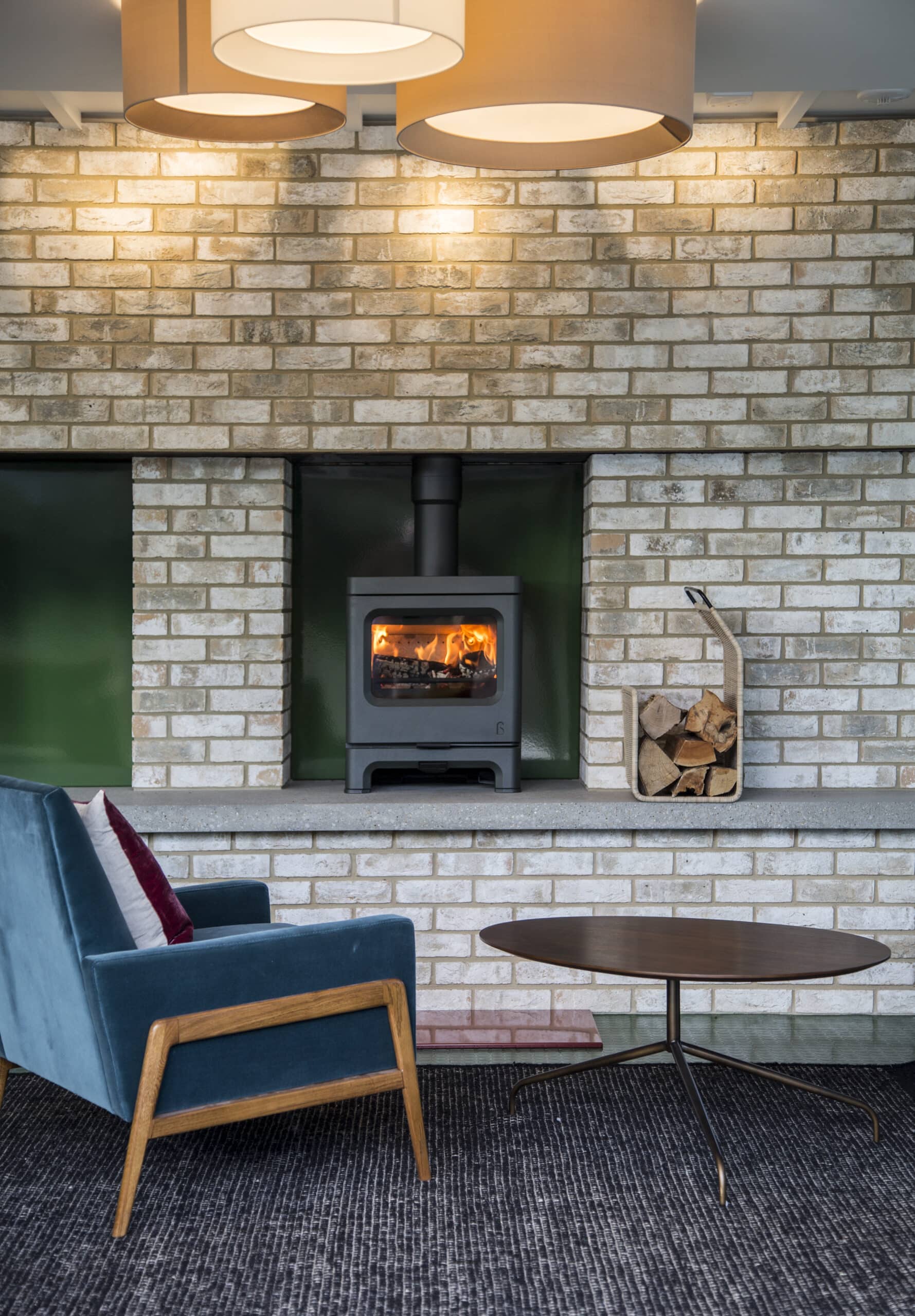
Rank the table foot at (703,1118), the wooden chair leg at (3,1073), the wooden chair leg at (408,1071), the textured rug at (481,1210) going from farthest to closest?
the wooden chair leg at (3,1073) < the wooden chair leg at (408,1071) < the table foot at (703,1118) < the textured rug at (481,1210)

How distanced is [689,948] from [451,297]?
7.31 ft

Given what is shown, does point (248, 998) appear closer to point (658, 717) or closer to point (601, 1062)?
point (601, 1062)

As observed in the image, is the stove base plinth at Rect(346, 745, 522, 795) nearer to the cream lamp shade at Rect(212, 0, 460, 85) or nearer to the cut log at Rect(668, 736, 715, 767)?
the cut log at Rect(668, 736, 715, 767)

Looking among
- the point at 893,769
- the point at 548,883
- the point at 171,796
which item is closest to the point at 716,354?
the point at 893,769

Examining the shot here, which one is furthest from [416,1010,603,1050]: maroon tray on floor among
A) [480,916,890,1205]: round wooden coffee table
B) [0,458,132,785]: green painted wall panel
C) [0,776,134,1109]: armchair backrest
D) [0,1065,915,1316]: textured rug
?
[0,458,132,785]: green painted wall panel

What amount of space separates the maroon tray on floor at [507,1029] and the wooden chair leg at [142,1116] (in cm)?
129

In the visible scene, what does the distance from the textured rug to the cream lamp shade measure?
220cm

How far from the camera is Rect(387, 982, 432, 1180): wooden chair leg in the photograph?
289cm

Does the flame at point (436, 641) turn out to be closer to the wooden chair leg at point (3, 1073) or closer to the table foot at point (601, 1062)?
the table foot at point (601, 1062)

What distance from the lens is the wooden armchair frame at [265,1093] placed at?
8.61 feet

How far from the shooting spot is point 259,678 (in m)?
4.37

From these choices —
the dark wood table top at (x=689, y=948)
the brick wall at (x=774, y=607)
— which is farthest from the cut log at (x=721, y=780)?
the dark wood table top at (x=689, y=948)

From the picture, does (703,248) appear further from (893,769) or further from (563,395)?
(893,769)

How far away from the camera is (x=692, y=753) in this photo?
13.5 ft
